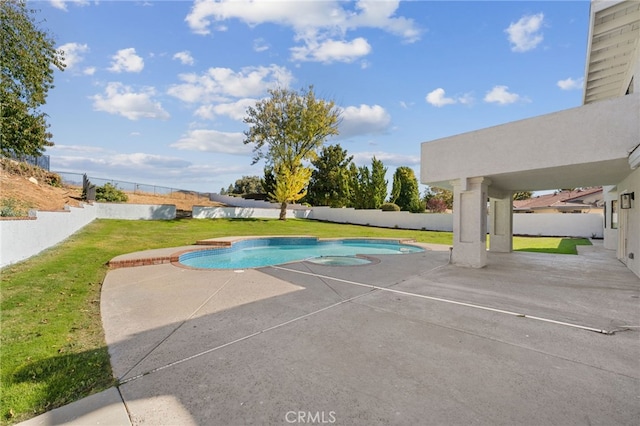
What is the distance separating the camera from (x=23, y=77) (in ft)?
46.0

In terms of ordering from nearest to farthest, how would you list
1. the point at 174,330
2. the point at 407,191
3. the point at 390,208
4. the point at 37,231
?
the point at 174,330, the point at 37,231, the point at 390,208, the point at 407,191

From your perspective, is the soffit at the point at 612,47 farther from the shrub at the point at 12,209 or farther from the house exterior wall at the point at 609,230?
the shrub at the point at 12,209

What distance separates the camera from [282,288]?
270 inches

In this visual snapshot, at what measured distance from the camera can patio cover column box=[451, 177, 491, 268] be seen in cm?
972

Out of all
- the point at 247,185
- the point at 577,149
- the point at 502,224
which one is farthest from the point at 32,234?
the point at 247,185

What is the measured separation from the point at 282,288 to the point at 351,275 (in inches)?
89.4

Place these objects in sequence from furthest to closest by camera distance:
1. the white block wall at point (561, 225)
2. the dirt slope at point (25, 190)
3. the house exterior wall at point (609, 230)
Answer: the white block wall at point (561, 225), the house exterior wall at point (609, 230), the dirt slope at point (25, 190)

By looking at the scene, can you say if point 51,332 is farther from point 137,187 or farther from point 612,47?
point 137,187

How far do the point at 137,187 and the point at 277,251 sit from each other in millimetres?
26166

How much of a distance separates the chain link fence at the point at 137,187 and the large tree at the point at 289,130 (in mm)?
14382

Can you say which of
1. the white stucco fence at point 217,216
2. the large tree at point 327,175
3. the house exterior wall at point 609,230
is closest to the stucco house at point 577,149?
the house exterior wall at point 609,230

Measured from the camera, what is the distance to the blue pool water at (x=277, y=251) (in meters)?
12.1

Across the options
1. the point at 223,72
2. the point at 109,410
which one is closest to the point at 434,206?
the point at 223,72

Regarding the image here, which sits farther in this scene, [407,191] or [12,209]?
[407,191]
